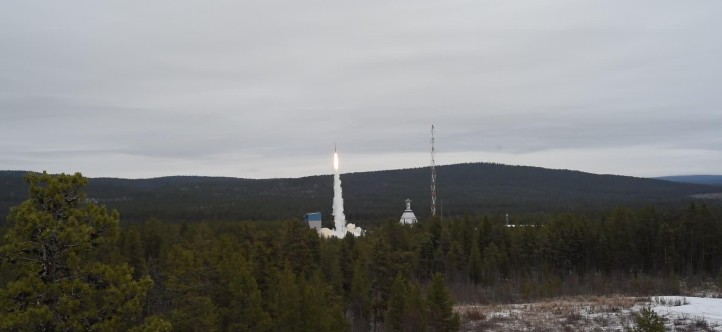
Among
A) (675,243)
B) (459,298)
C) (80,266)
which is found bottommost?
(459,298)

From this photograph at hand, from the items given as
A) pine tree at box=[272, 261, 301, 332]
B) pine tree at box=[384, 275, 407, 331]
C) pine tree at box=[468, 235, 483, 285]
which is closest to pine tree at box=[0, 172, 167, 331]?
pine tree at box=[272, 261, 301, 332]

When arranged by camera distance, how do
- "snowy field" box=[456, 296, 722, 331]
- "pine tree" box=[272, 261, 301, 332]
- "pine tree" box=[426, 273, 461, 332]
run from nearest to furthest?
1. "pine tree" box=[272, 261, 301, 332]
2. "pine tree" box=[426, 273, 461, 332]
3. "snowy field" box=[456, 296, 722, 331]

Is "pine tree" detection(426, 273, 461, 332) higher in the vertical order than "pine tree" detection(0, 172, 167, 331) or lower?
lower

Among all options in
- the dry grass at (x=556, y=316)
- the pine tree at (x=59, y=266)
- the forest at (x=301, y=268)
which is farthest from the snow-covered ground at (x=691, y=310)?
the pine tree at (x=59, y=266)

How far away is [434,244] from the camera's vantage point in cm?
7938

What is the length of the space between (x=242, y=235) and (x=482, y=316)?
30192 mm

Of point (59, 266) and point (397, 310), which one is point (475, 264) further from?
point (59, 266)

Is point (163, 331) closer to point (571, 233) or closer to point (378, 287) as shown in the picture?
point (378, 287)

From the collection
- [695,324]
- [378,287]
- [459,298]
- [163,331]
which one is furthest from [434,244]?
[163,331]

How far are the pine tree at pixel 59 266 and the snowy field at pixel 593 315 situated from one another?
3135cm

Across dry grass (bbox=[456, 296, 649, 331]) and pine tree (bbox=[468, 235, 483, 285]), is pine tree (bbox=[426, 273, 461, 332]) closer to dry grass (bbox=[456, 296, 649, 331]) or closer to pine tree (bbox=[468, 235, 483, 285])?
dry grass (bbox=[456, 296, 649, 331])

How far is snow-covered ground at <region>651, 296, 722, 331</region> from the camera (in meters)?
40.0

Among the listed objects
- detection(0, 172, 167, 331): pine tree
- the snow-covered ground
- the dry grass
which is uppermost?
detection(0, 172, 167, 331): pine tree

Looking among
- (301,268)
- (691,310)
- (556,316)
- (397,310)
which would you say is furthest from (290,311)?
(691,310)
